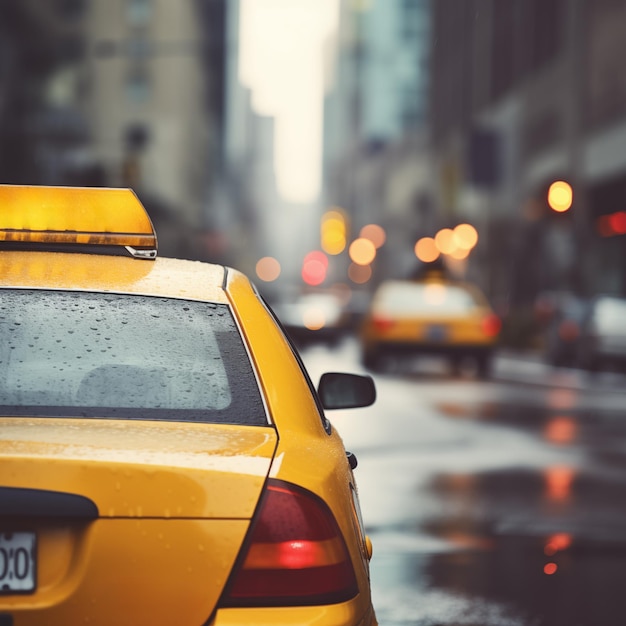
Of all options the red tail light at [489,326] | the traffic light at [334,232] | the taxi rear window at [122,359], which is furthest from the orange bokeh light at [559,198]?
the traffic light at [334,232]

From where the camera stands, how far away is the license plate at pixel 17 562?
296 centimetres

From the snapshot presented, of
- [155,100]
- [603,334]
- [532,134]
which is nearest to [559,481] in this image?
[603,334]

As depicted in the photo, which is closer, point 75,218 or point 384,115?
point 75,218

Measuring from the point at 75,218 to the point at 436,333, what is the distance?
20.3m

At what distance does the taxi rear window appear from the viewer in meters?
3.44

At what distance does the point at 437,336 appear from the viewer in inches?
955

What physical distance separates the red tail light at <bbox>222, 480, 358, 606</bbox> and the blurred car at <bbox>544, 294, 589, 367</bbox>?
2289 cm

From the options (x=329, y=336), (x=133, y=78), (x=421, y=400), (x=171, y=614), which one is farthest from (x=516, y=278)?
(x=171, y=614)

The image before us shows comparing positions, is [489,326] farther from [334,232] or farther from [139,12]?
[139,12]

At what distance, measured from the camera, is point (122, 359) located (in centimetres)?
362

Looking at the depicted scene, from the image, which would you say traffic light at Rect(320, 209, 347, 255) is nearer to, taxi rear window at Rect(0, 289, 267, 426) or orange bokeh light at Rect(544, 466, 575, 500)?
orange bokeh light at Rect(544, 466, 575, 500)

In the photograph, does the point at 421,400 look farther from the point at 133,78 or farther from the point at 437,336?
the point at 133,78

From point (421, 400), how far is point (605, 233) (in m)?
27.1

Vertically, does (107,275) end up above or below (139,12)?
below
